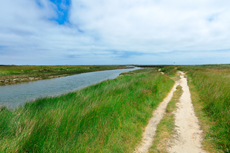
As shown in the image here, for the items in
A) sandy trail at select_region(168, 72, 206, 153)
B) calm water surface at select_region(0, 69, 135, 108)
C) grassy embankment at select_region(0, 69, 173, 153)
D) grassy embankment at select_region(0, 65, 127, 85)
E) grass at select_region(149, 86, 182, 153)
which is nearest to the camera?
grassy embankment at select_region(0, 69, 173, 153)

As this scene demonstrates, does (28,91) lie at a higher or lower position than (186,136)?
lower

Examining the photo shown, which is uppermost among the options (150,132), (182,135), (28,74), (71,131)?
(71,131)

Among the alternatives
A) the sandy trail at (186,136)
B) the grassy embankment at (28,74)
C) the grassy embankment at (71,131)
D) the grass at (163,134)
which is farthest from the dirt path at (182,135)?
the grassy embankment at (28,74)

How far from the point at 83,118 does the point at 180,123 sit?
17.0 ft

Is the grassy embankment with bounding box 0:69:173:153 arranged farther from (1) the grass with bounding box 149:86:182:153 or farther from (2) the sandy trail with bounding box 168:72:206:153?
(2) the sandy trail with bounding box 168:72:206:153

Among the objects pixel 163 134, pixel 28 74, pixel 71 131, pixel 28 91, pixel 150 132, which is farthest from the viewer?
pixel 28 74

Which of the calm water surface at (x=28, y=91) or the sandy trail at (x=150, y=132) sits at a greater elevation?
the sandy trail at (x=150, y=132)

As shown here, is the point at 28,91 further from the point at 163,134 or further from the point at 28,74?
the point at 28,74

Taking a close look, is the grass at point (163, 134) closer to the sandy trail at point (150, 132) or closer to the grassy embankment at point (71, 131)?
the sandy trail at point (150, 132)

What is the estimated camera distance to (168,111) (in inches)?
310

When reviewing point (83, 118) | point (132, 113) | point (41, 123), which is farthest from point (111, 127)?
point (41, 123)

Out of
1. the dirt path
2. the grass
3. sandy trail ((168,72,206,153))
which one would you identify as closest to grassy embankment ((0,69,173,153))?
the dirt path

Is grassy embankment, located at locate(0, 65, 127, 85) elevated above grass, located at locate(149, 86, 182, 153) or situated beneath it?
elevated above

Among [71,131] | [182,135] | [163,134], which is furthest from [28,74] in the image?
[182,135]
